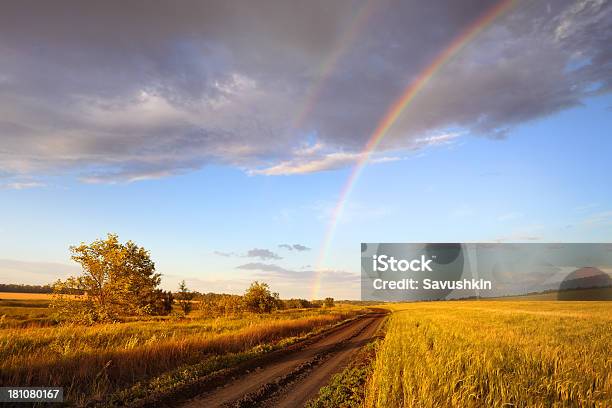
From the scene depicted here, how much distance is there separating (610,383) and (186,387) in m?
11.0

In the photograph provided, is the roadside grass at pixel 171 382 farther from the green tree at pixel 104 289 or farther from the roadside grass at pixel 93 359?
the green tree at pixel 104 289

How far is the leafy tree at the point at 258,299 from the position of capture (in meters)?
76.2

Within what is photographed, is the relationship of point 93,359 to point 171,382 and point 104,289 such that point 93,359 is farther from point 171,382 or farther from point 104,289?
point 104,289

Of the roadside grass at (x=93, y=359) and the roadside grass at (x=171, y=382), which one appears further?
the roadside grass at (x=93, y=359)

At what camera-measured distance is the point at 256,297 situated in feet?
251

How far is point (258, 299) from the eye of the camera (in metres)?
76.6

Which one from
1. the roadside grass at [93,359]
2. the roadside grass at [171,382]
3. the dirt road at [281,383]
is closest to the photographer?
the roadside grass at [171,382]

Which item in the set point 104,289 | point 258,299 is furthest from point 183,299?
point 104,289

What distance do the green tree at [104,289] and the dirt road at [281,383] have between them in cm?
1898

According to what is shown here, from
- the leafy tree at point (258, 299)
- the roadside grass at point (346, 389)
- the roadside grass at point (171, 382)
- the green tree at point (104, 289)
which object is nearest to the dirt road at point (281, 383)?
the roadside grass at point (346, 389)

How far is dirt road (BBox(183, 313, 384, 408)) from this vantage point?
10.8 meters

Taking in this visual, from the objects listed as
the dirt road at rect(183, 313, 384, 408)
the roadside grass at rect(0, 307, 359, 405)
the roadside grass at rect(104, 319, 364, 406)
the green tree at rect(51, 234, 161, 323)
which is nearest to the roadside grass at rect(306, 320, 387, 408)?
the dirt road at rect(183, 313, 384, 408)

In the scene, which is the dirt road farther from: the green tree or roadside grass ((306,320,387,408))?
the green tree

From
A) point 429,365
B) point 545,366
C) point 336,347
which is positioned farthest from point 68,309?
point 545,366
